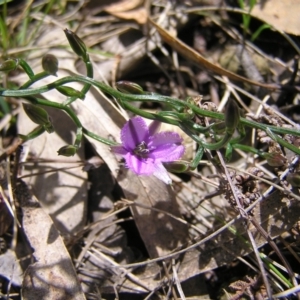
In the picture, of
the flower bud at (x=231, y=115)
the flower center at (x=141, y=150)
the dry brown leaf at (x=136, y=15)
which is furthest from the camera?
the dry brown leaf at (x=136, y=15)

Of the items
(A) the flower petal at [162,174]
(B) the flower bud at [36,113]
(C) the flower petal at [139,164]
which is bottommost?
(A) the flower petal at [162,174]

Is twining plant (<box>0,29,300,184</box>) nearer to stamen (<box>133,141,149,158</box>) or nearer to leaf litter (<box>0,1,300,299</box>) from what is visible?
stamen (<box>133,141,149,158</box>)

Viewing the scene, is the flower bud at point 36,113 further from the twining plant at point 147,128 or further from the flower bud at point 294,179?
the flower bud at point 294,179

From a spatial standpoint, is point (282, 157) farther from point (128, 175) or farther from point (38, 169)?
point (38, 169)

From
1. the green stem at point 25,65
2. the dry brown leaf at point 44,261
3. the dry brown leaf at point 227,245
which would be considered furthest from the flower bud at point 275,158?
the green stem at point 25,65

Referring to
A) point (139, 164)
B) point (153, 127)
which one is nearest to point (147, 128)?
point (153, 127)

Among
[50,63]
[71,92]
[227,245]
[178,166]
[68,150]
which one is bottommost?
[227,245]

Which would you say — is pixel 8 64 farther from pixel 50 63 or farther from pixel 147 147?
pixel 147 147

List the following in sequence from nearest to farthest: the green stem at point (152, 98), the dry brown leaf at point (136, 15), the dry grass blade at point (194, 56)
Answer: the green stem at point (152, 98) < the dry grass blade at point (194, 56) < the dry brown leaf at point (136, 15)
